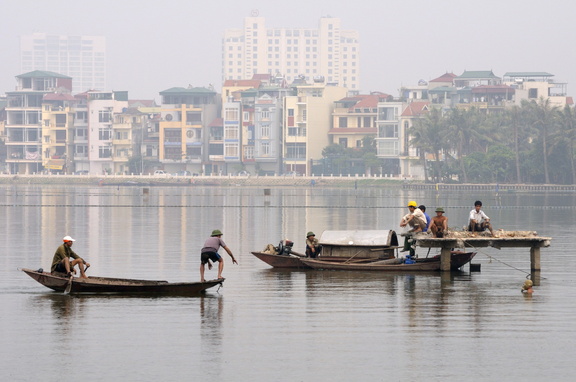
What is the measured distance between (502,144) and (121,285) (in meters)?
130

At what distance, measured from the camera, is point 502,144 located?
502ft

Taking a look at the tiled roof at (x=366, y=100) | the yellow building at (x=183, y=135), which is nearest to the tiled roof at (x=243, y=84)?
the yellow building at (x=183, y=135)

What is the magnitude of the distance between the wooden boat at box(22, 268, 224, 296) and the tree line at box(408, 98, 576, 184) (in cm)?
11672

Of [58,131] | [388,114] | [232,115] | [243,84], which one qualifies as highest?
[243,84]

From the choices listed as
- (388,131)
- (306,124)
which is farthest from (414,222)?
(306,124)

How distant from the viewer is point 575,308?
2534 centimetres

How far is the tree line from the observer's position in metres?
142

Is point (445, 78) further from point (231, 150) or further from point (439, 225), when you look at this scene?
point (439, 225)

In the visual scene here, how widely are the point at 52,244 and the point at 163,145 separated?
470 feet

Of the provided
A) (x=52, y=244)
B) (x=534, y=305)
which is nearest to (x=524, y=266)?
(x=534, y=305)

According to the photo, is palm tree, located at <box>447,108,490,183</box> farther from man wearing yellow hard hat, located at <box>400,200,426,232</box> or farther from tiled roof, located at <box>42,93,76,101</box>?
man wearing yellow hard hat, located at <box>400,200,426,232</box>

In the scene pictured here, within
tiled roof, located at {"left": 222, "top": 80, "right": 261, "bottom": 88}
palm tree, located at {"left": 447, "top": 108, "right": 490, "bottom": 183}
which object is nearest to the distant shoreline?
palm tree, located at {"left": 447, "top": 108, "right": 490, "bottom": 183}

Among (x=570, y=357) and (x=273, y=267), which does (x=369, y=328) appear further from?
(x=273, y=267)

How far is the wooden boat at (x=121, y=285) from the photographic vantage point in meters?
26.5
